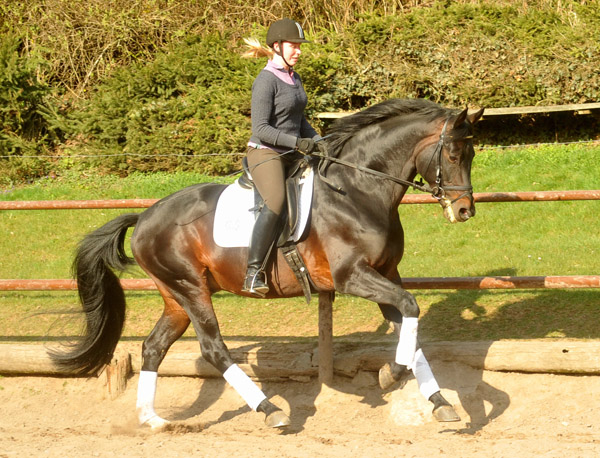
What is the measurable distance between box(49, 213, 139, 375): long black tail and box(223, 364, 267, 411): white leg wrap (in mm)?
1318

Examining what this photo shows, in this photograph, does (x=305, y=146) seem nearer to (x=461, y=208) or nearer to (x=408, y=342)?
(x=461, y=208)

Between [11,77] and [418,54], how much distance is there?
7.68 m

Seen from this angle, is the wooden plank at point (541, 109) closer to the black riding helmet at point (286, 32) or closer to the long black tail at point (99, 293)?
the long black tail at point (99, 293)

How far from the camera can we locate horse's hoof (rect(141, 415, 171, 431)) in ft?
19.1

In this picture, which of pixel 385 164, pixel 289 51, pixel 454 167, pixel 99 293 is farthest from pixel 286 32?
pixel 99 293

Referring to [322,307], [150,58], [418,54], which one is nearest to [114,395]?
[322,307]

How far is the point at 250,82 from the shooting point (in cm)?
1398

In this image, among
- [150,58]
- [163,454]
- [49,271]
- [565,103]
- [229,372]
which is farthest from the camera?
[150,58]

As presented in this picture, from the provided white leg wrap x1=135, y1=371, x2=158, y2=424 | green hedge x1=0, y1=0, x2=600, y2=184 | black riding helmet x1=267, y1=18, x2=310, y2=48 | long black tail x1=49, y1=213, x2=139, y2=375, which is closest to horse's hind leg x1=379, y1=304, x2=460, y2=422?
white leg wrap x1=135, y1=371, x2=158, y2=424

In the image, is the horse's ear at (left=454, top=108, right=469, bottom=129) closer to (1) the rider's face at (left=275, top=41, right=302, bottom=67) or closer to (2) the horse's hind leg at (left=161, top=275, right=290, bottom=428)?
(1) the rider's face at (left=275, top=41, right=302, bottom=67)

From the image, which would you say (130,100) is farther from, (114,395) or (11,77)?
(114,395)

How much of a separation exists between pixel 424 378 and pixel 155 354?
213 cm

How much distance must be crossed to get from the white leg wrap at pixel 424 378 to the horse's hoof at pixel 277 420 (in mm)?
975

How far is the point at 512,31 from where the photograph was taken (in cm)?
1417
